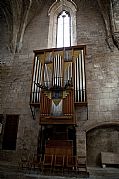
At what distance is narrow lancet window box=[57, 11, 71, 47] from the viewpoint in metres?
12.8

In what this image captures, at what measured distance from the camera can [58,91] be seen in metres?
8.91

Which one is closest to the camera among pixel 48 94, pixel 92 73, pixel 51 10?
pixel 48 94

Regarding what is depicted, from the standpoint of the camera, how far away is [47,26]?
1359 centimetres

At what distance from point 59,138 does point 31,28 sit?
8.66 meters

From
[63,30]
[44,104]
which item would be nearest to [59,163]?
[44,104]

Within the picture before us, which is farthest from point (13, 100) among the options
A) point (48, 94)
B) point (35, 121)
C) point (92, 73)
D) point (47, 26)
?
point (47, 26)

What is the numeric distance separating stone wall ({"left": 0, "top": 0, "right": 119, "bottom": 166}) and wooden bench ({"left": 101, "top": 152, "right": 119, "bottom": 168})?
2.72 ft

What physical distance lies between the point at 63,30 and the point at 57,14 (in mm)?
1752

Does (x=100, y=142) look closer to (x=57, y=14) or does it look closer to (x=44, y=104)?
→ (x=44, y=104)

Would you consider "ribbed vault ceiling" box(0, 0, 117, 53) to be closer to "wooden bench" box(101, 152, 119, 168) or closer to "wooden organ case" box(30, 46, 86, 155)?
"wooden organ case" box(30, 46, 86, 155)

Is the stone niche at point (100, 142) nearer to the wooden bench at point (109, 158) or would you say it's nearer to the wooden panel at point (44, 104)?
the wooden bench at point (109, 158)

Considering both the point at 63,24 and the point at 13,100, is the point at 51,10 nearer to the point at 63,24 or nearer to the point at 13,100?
the point at 63,24

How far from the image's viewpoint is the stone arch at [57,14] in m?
13.0

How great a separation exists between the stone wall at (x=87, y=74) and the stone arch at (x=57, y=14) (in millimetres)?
304
